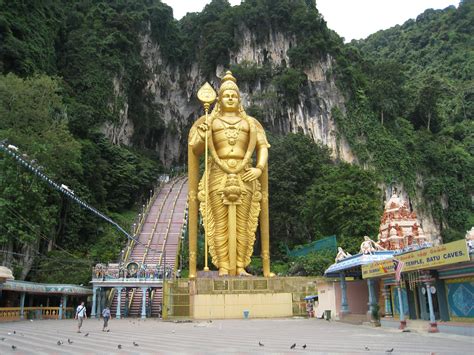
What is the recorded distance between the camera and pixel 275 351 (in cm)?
581

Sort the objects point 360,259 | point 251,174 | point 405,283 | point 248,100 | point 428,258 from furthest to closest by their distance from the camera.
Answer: point 248,100
point 251,174
point 360,259
point 405,283
point 428,258

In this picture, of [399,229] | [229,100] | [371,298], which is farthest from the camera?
[399,229]

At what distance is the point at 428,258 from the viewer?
8.08m

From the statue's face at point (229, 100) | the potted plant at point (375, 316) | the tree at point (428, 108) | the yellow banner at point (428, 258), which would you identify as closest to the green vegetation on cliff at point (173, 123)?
the tree at point (428, 108)

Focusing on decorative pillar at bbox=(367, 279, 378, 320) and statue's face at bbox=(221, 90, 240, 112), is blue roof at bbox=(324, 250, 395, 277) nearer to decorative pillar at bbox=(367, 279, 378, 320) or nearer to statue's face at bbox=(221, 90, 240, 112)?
decorative pillar at bbox=(367, 279, 378, 320)

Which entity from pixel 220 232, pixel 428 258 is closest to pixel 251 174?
pixel 220 232

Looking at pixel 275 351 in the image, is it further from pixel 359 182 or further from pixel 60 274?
pixel 359 182

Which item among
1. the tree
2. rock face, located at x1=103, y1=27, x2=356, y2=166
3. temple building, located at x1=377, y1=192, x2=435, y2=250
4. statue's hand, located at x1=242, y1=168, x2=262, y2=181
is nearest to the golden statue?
statue's hand, located at x1=242, y1=168, x2=262, y2=181

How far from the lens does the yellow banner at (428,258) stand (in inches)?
281

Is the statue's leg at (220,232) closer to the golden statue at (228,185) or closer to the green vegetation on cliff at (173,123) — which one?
the golden statue at (228,185)

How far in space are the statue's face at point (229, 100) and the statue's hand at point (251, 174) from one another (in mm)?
2100

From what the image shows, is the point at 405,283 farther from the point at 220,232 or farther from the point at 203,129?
the point at 203,129

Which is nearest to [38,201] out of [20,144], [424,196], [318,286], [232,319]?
[20,144]

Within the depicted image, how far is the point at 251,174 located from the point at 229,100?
2.47m
